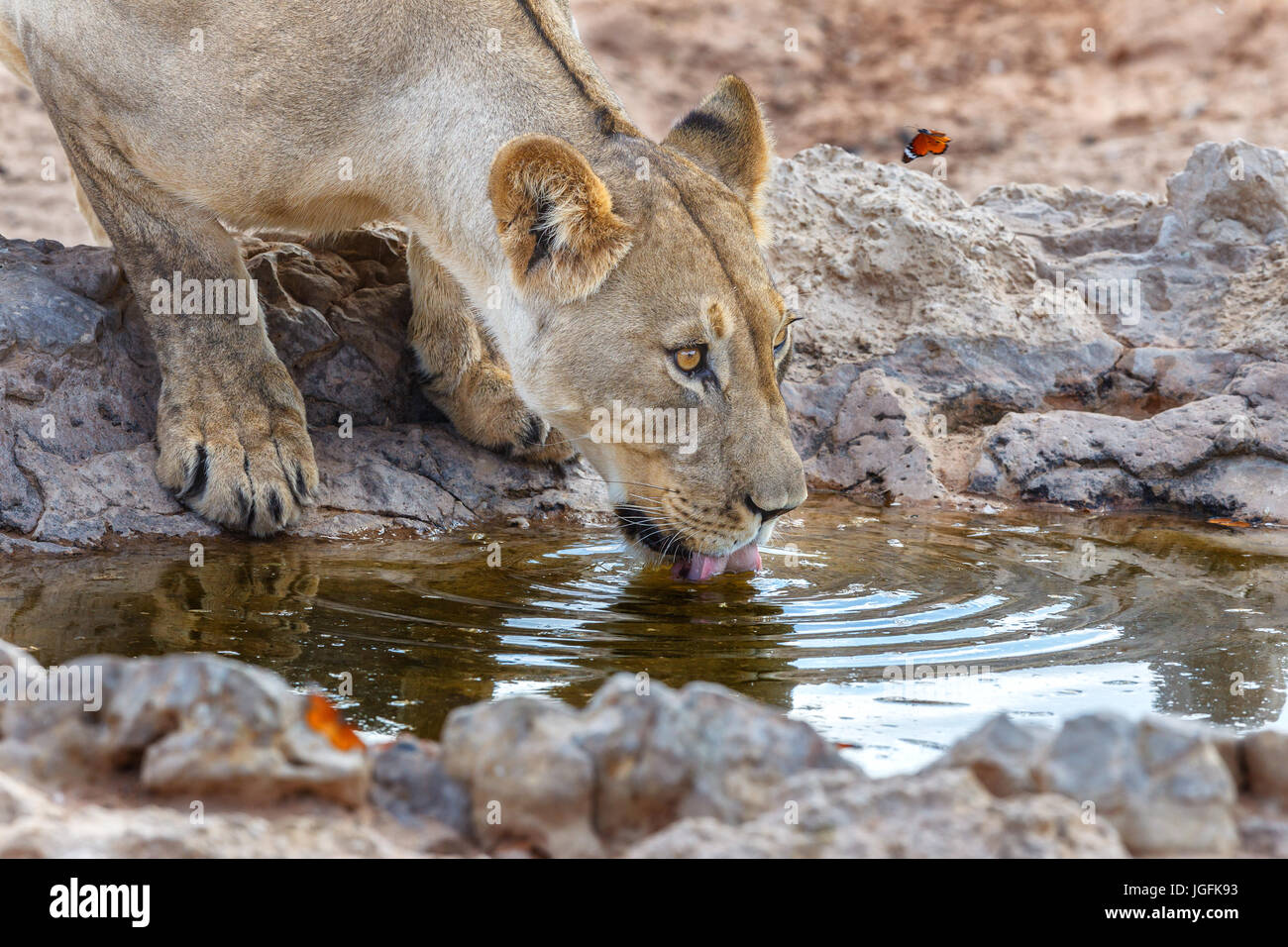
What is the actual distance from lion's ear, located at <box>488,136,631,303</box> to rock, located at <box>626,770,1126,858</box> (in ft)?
7.86

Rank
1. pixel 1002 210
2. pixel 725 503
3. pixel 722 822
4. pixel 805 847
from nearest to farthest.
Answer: pixel 805 847 < pixel 722 822 < pixel 725 503 < pixel 1002 210

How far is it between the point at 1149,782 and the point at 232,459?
3.37m

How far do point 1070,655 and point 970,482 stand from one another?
6.73ft

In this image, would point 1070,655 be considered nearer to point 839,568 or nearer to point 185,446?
point 839,568

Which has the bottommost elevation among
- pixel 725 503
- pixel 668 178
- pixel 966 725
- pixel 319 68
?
pixel 966 725

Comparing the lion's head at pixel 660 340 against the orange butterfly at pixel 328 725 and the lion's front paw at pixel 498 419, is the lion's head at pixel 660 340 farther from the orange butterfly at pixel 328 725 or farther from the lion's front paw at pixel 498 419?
the orange butterfly at pixel 328 725

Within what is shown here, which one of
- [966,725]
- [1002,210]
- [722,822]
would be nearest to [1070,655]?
[966,725]

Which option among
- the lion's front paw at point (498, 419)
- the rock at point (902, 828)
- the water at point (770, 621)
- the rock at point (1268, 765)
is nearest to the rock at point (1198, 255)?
the water at point (770, 621)

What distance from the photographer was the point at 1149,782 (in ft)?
6.46

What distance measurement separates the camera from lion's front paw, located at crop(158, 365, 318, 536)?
4625 millimetres

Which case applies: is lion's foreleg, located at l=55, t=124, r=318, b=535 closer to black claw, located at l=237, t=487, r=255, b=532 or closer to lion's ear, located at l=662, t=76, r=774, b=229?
black claw, located at l=237, t=487, r=255, b=532

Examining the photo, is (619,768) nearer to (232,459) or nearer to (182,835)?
(182,835)

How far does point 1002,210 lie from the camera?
7211mm

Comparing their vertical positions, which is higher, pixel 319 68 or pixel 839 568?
pixel 319 68
